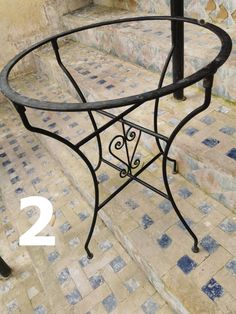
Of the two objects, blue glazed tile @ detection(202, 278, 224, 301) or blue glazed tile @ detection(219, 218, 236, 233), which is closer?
blue glazed tile @ detection(202, 278, 224, 301)

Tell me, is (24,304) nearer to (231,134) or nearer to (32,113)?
(231,134)

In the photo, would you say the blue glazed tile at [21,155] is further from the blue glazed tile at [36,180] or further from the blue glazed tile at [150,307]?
the blue glazed tile at [150,307]

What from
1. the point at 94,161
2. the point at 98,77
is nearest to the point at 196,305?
the point at 94,161

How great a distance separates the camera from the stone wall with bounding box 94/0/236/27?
83.6 inches

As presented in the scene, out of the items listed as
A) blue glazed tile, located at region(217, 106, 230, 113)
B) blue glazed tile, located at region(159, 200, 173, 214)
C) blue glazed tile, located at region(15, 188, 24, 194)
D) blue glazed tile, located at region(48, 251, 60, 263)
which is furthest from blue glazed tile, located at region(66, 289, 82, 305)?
blue glazed tile, located at region(217, 106, 230, 113)

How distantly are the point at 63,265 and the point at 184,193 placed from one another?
75 cm

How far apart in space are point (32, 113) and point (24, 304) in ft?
5.68

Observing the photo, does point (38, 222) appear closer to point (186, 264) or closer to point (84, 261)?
point (84, 261)

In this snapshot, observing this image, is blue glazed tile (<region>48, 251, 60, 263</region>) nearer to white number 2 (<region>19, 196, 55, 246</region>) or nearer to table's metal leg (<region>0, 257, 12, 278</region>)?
white number 2 (<region>19, 196, 55, 246</region>)

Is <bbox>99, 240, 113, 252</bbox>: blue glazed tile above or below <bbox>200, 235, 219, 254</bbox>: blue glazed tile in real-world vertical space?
Answer: below

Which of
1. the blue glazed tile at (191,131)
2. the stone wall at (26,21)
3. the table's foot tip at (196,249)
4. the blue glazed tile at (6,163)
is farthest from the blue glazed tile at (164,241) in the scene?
the stone wall at (26,21)

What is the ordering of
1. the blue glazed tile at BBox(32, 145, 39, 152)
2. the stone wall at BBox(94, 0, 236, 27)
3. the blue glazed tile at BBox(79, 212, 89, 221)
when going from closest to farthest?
the blue glazed tile at BBox(79, 212, 89, 221) → the stone wall at BBox(94, 0, 236, 27) → the blue glazed tile at BBox(32, 145, 39, 152)

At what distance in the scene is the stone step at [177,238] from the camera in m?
1.18

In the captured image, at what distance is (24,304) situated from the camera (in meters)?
1.52
